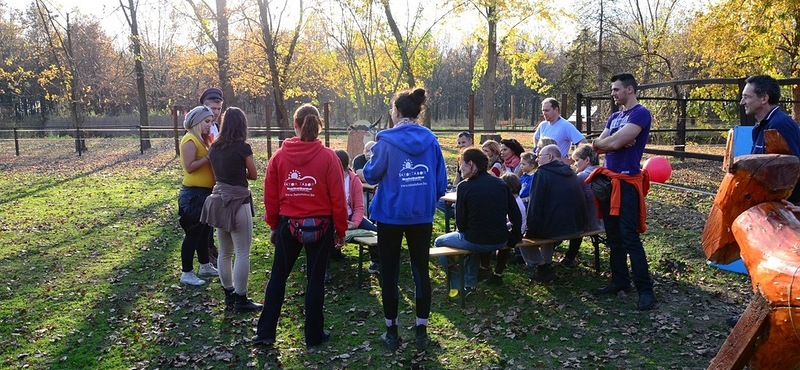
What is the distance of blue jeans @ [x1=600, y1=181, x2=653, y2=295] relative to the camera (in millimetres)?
4445

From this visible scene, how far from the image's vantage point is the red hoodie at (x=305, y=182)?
3.76m

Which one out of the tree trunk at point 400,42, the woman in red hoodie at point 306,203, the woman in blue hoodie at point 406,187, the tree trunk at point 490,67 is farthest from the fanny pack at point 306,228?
the tree trunk at point 400,42

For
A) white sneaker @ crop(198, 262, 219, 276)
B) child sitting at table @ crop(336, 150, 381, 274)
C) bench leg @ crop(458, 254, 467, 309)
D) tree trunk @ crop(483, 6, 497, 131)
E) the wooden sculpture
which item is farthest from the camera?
tree trunk @ crop(483, 6, 497, 131)

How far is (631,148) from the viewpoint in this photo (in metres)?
4.39

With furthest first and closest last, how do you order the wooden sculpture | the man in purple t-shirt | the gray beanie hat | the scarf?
the scarf → the gray beanie hat → the man in purple t-shirt → the wooden sculpture

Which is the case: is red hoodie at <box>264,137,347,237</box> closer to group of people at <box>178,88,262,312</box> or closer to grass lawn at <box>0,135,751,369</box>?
group of people at <box>178,88,262,312</box>

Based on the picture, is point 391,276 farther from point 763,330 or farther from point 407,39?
point 407,39

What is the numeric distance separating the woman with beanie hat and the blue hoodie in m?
1.86

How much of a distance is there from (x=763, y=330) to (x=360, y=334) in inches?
122

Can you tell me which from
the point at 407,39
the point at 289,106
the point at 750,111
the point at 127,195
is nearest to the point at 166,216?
the point at 127,195

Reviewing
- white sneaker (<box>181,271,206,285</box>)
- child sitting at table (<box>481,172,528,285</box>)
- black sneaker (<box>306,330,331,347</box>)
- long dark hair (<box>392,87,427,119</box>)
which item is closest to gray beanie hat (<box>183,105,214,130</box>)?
white sneaker (<box>181,271,206,285</box>)

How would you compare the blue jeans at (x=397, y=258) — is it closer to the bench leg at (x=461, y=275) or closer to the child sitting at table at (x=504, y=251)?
the bench leg at (x=461, y=275)

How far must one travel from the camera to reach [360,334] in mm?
4297

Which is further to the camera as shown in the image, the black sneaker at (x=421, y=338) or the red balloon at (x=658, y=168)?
the red balloon at (x=658, y=168)
